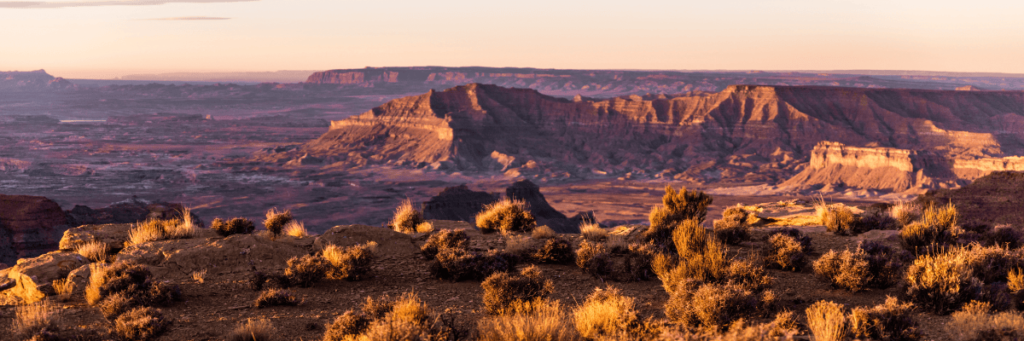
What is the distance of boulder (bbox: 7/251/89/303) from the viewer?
Result: 35.7 feet

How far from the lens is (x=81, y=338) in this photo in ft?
26.3

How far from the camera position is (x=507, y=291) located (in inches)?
354

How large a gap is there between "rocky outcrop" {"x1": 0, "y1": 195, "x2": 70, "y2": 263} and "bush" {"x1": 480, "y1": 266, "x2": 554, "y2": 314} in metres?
32.7

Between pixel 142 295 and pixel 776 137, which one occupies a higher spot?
pixel 142 295

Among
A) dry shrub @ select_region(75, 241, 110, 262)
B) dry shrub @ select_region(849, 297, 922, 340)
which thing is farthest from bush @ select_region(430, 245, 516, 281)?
dry shrub @ select_region(75, 241, 110, 262)

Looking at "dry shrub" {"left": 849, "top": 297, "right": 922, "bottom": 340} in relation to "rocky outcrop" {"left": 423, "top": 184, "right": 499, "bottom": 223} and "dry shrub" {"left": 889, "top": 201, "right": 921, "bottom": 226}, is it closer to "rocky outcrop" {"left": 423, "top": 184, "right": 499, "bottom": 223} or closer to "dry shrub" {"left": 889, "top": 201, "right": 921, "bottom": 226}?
"dry shrub" {"left": 889, "top": 201, "right": 921, "bottom": 226}

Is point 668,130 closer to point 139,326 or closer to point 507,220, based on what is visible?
point 507,220

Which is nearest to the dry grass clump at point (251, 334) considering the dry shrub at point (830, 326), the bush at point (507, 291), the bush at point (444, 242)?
the bush at point (507, 291)

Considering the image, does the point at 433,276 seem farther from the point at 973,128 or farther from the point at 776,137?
the point at 973,128

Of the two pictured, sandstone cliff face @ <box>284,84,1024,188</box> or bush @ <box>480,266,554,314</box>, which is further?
sandstone cliff face @ <box>284,84,1024,188</box>

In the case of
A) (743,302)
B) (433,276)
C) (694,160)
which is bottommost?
(694,160)

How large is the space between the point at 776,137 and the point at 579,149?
146 feet

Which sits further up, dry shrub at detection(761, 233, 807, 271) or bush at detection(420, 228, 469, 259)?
dry shrub at detection(761, 233, 807, 271)

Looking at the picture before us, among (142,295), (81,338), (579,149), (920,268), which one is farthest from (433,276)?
(579,149)
